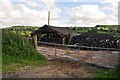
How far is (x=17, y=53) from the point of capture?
41.0ft

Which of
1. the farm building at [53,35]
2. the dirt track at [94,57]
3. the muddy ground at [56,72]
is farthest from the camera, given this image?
the farm building at [53,35]

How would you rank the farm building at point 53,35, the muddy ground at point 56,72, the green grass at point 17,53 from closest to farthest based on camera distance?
1. the muddy ground at point 56,72
2. the green grass at point 17,53
3. the farm building at point 53,35

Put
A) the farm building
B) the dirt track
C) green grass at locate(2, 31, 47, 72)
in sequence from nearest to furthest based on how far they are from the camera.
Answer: green grass at locate(2, 31, 47, 72)
the dirt track
the farm building

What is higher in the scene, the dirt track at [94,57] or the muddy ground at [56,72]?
the dirt track at [94,57]

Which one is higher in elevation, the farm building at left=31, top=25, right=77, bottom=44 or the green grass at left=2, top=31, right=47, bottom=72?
the farm building at left=31, top=25, right=77, bottom=44

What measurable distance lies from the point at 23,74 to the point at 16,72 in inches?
19.2

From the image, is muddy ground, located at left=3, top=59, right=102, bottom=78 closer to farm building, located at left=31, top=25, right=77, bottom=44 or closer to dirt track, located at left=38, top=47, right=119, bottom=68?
dirt track, located at left=38, top=47, right=119, bottom=68

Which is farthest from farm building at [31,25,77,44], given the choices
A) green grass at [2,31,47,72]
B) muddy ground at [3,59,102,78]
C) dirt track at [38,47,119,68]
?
muddy ground at [3,59,102,78]

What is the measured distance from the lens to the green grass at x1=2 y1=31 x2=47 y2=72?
1143 centimetres

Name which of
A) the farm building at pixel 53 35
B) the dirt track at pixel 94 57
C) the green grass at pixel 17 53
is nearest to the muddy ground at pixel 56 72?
the green grass at pixel 17 53

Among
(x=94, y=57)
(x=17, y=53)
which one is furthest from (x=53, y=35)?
(x=17, y=53)

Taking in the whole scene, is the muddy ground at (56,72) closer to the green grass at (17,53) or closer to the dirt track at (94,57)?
the green grass at (17,53)

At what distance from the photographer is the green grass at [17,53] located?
11430 millimetres

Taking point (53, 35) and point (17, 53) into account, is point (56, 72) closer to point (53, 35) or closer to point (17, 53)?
point (17, 53)
